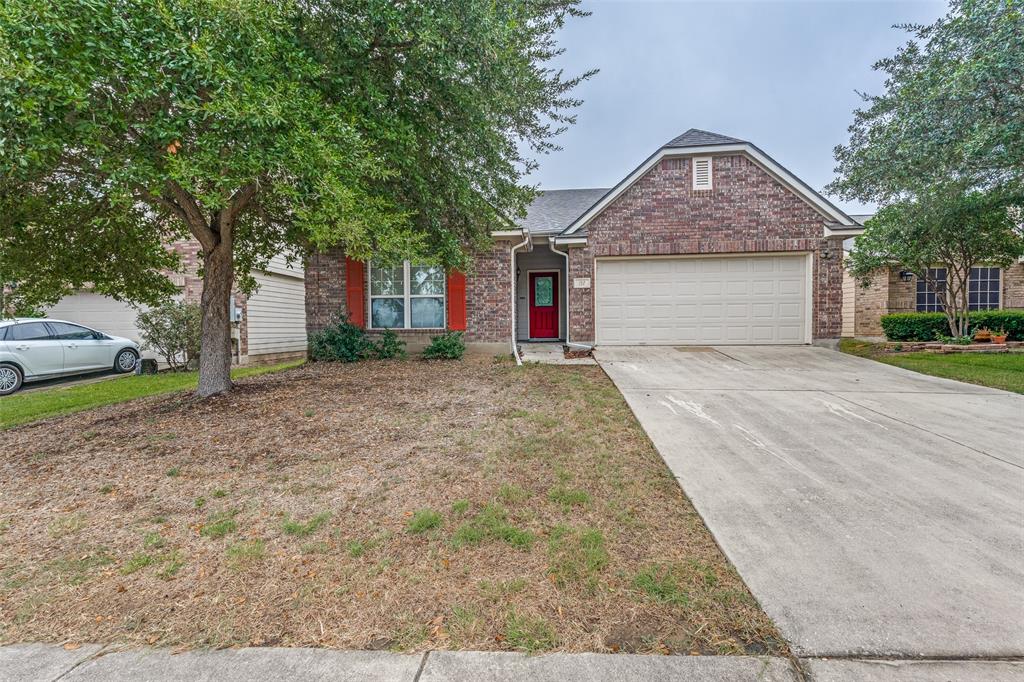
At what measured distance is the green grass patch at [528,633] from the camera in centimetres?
188

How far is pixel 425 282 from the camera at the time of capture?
10.7 meters

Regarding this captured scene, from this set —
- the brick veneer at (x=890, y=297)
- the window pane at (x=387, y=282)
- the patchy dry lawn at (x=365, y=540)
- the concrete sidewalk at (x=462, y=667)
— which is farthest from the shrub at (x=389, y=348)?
the brick veneer at (x=890, y=297)

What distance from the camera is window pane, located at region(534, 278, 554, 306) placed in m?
14.0

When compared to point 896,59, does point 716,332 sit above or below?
Result: below

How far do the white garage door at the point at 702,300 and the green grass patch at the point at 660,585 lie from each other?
355 inches

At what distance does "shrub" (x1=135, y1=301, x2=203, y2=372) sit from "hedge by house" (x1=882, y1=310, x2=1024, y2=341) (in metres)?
17.4

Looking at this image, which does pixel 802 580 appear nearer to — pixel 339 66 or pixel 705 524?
pixel 705 524

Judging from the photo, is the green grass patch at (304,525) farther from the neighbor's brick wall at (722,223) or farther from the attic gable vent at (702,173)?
the attic gable vent at (702,173)

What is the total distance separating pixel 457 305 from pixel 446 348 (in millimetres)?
1070

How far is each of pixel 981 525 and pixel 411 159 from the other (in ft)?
18.6

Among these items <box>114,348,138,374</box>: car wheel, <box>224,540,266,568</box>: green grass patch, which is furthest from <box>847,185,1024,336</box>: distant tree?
<box>114,348,138,374</box>: car wheel

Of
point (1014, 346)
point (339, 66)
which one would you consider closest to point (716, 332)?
point (1014, 346)

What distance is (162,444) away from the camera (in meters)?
4.54

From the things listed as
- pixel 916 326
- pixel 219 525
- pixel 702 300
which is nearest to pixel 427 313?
pixel 702 300
